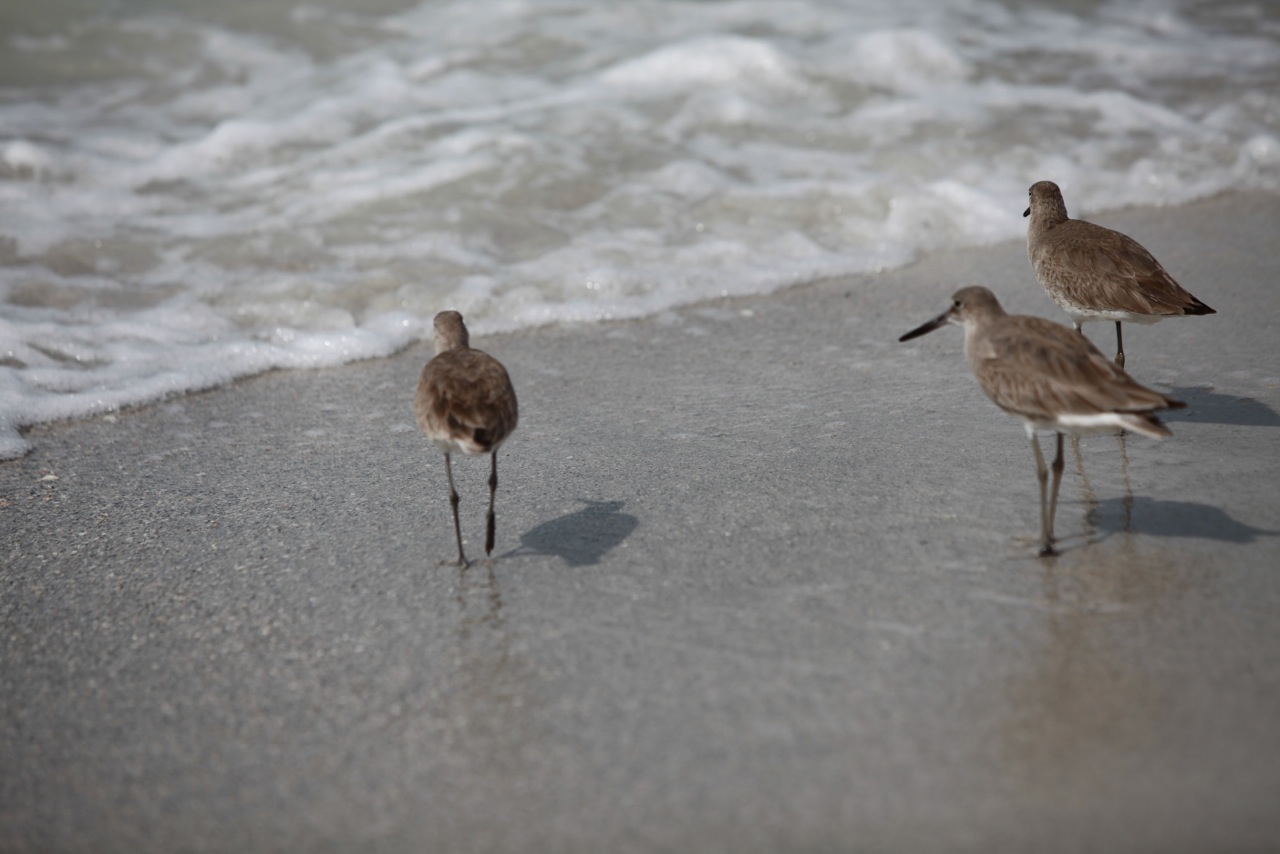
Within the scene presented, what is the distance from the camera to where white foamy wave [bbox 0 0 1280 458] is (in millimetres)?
6320

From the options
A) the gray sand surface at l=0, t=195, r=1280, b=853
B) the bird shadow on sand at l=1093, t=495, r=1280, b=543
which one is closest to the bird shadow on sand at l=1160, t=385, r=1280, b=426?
the gray sand surface at l=0, t=195, r=1280, b=853

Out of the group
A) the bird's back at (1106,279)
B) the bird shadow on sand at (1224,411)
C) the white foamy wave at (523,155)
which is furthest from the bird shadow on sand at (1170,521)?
the white foamy wave at (523,155)

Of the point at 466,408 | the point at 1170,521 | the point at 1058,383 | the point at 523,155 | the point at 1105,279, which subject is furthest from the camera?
the point at 523,155

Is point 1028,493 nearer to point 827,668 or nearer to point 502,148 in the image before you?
point 827,668

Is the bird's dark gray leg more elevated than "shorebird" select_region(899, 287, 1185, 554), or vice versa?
"shorebird" select_region(899, 287, 1185, 554)

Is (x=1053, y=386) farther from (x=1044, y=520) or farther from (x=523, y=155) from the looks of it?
(x=523, y=155)

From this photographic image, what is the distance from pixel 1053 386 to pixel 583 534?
1.55 m

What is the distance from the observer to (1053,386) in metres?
3.44

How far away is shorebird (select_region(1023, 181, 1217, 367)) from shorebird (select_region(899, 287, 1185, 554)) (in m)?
1.08

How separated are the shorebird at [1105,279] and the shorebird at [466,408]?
2450 millimetres

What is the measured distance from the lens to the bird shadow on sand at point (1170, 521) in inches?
140

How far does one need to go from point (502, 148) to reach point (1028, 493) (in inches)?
215

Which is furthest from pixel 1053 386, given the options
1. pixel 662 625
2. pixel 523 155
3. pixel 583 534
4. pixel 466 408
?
pixel 523 155

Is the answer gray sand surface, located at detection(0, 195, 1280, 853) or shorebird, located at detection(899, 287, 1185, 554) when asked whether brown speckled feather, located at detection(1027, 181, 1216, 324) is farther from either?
shorebird, located at detection(899, 287, 1185, 554)
